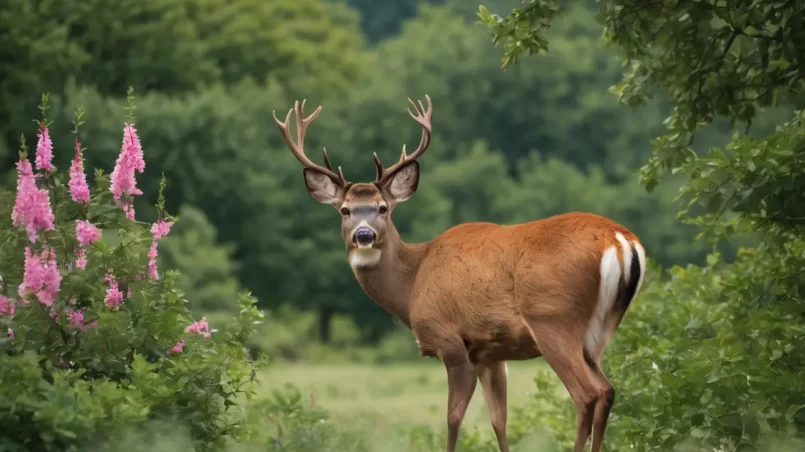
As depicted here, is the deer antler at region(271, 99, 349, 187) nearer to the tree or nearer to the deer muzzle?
the deer muzzle

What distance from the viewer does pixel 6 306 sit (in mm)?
7262

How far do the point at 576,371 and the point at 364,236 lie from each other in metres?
1.69

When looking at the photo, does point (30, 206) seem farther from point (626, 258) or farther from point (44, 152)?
point (626, 258)

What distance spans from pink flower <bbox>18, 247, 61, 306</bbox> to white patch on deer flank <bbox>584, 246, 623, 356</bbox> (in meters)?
2.97

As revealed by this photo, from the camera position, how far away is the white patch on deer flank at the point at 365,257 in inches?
358

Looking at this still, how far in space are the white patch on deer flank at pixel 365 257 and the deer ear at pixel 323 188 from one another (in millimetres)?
363

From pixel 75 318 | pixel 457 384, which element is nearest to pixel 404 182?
pixel 457 384

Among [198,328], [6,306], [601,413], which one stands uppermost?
[6,306]

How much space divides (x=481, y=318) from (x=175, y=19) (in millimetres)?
27939

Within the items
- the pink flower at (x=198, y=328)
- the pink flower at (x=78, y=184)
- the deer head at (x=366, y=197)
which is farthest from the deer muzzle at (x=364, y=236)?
the pink flower at (x=78, y=184)

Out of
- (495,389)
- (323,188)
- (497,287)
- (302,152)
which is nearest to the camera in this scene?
(497,287)

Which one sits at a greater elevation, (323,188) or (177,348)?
(323,188)

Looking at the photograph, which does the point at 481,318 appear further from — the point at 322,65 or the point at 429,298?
the point at 322,65

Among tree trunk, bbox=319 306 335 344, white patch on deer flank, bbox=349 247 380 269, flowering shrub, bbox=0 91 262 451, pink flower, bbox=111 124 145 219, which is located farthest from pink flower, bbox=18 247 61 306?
tree trunk, bbox=319 306 335 344
